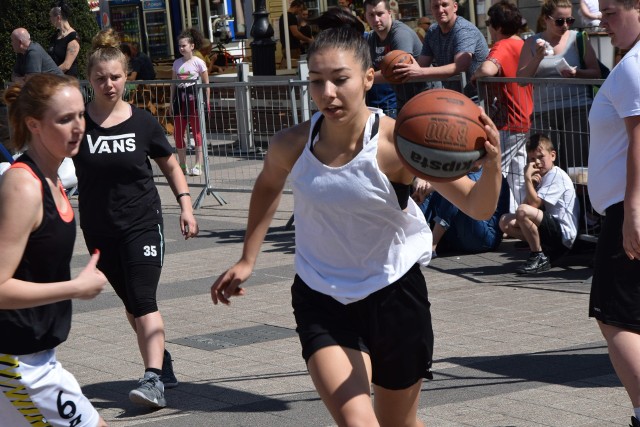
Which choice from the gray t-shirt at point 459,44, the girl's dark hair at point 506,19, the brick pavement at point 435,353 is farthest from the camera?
the girl's dark hair at point 506,19

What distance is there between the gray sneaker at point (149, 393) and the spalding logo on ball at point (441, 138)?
8.61ft

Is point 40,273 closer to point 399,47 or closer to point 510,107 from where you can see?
point 510,107

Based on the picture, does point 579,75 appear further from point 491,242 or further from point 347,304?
point 347,304

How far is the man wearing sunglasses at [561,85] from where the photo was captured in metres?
9.60

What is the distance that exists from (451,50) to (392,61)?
61cm

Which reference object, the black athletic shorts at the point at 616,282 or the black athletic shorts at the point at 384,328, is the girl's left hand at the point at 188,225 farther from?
the black athletic shorts at the point at 616,282

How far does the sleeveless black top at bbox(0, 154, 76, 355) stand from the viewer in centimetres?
414

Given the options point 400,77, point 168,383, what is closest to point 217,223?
point 400,77

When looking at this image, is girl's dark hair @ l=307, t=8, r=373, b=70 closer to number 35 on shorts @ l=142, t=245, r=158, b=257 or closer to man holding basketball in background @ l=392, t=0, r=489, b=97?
number 35 on shorts @ l=142, t=245, r=158, b=257

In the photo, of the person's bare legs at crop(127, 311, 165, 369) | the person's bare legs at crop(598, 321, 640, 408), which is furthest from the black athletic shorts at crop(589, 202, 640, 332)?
the person's bare legs at crop(127, 311, 165, 369)

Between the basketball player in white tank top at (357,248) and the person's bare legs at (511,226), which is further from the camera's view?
the person's bare legs at (511,226)

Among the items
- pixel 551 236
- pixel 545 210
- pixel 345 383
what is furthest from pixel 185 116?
pixel 345 383

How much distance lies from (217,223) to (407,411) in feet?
28.9

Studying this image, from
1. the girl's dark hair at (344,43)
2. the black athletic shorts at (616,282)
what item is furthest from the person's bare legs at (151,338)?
the black athletic shorts at (616,282)
